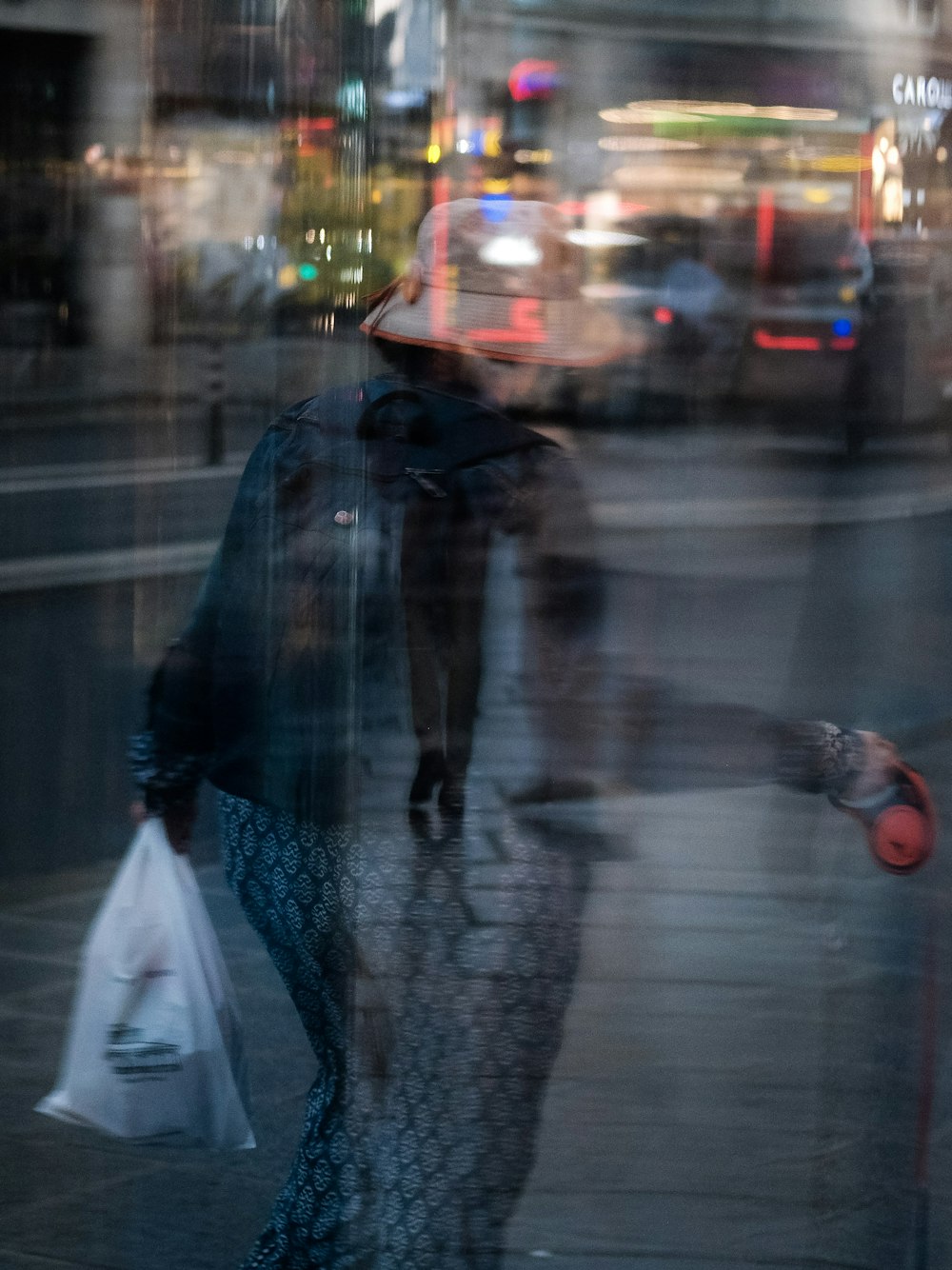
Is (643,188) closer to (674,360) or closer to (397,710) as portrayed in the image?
(674,360)

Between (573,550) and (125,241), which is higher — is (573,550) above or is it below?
below

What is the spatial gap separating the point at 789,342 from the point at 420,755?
432 centimetres

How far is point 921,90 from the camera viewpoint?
4270 mm

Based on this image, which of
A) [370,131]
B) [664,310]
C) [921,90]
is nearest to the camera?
[370,131]

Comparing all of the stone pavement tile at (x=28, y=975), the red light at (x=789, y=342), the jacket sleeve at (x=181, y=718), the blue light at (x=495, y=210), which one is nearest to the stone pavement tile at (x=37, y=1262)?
the jacket sleeve at (x=181, y=718)

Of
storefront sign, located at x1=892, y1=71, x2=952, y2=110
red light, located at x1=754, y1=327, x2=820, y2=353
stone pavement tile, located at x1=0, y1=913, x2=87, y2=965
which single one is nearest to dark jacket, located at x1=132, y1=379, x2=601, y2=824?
stone pavement tile, located at x1=0, y1=913, x2=87, y2=965

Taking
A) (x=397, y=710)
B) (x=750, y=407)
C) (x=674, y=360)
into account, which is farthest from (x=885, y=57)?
(x=750, y=407)

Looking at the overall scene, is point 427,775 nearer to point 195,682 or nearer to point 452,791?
point 452,791

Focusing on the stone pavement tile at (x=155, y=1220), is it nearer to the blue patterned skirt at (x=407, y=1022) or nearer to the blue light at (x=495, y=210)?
the blue patterned skirt at (x=407, y=1022)

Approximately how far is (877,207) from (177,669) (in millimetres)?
2855


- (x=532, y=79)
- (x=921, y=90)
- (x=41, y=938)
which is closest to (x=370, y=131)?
(x=532, y=79)

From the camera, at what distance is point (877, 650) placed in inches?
280

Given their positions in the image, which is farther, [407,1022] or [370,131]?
[370,131]

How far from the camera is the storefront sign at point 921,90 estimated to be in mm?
4203
